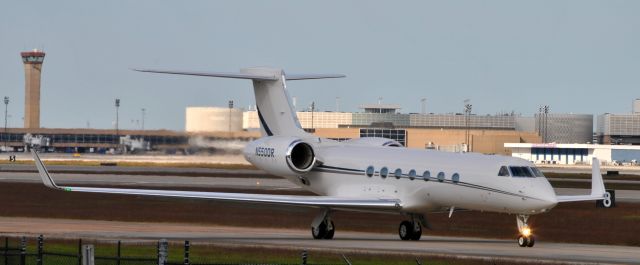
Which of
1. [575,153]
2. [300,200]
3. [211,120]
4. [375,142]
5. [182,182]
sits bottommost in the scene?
[182,182]

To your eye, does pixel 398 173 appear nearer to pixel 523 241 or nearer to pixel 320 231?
pixel 320 231

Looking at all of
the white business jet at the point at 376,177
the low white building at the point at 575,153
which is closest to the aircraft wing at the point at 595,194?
the white business jet at the point at 376,177

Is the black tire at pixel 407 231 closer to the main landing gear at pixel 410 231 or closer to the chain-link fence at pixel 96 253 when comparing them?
the main landing gear at pixel 410 231

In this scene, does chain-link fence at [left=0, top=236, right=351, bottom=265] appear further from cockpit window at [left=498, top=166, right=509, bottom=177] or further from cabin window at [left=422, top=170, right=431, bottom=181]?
cockpit window at [left=498, top=166, right=509, bottom=177]

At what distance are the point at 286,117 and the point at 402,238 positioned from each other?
7153 mm

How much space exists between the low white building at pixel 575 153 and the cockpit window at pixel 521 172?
121447mm

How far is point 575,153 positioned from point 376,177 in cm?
12705

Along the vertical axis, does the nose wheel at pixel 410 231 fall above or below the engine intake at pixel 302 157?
below

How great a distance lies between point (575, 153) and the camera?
162 metres

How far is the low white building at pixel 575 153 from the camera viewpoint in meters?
158

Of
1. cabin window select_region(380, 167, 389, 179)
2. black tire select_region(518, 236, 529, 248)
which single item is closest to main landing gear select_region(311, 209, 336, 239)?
cabin window select_region(380, 167, 389, 179)

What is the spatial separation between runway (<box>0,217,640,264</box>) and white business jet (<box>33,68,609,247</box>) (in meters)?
1.07

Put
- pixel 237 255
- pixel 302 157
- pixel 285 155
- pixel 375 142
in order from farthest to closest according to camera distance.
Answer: pixel 375 142
pixel 302 157
pixel 285 155
pixel 237 255

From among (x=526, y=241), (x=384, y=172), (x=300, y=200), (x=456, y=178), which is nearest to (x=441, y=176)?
(x=456, y=178)
